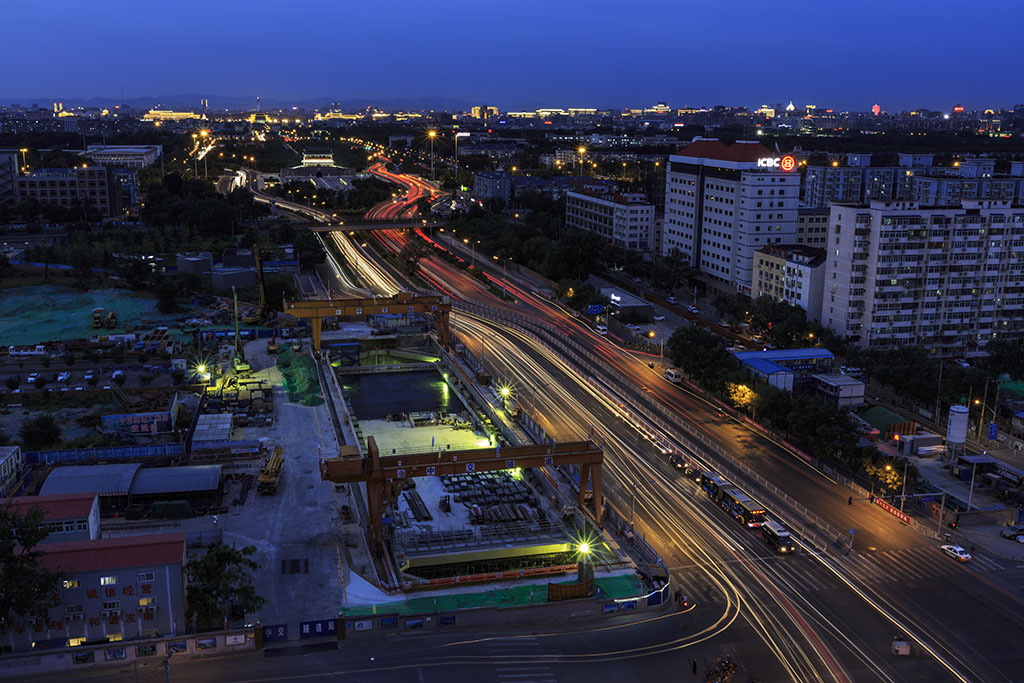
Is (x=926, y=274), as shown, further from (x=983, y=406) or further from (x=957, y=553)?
(x=957, y=553)

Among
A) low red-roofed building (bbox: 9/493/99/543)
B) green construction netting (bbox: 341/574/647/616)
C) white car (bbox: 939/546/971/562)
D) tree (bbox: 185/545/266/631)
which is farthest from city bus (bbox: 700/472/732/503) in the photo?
low red-roofed building (bbox: 9/493/99/543)

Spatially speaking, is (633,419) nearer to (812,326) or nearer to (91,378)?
(812,326)

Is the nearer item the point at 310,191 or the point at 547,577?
the point at 547,577

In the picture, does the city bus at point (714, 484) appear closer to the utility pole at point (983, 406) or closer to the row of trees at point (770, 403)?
the row of trees at point (770, 403)

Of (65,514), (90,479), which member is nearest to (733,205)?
(90,479)

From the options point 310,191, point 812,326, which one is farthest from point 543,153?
point 812,326

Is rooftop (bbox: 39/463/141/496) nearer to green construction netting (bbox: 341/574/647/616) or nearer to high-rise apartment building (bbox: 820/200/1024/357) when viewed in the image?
green construction netting (bbox: 341/574/647/616)
